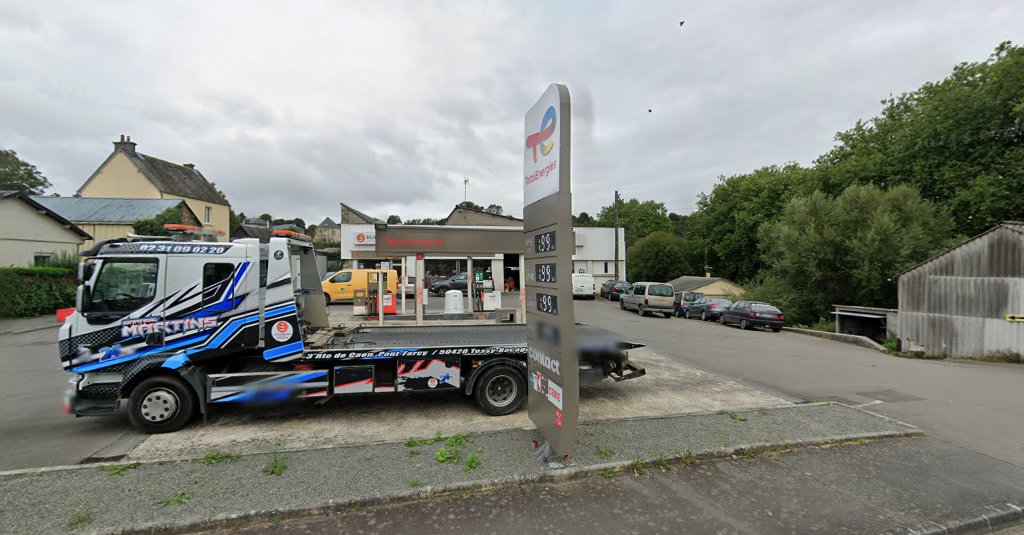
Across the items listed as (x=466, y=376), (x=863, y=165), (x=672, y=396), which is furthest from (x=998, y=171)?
(x=466, y=376)

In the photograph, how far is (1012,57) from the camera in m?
21.8

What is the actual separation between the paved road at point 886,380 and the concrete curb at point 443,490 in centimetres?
232

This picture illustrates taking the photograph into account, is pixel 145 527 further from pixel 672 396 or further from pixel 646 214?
pixel 646 214

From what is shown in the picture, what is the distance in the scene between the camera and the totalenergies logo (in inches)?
167

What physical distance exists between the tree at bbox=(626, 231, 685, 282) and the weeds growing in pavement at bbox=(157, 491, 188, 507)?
4466 cm

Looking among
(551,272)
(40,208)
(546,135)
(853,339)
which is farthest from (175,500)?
(40,208)

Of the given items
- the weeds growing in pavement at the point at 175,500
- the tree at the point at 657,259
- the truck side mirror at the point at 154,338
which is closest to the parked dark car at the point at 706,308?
the tree at the point at 657,259

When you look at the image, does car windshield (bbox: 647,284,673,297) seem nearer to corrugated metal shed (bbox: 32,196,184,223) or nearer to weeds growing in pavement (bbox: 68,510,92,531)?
weeds growing in pavement (bbox: 68,510,92,531)

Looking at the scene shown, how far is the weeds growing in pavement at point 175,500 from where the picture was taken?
12.3 feet

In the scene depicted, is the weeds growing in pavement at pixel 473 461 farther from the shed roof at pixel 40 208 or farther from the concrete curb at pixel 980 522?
the shed roof at pixel 40 208

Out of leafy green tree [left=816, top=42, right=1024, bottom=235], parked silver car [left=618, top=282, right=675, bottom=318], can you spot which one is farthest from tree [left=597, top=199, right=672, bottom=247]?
parked silver car [left=618, top=282, right=675, bottom=318]

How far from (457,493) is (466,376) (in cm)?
249

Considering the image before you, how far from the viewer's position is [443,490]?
4094 millimetres

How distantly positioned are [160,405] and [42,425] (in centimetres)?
211
